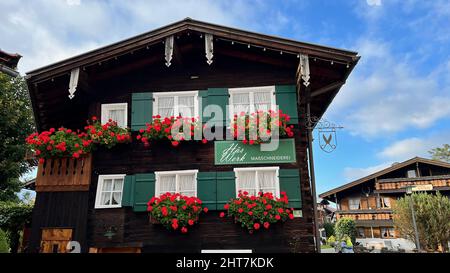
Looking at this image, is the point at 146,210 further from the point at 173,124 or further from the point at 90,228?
the point at 173,124

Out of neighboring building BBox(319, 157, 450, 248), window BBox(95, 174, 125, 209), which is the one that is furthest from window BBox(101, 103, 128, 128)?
neighboring building BBox(319, 157, 450, 248)

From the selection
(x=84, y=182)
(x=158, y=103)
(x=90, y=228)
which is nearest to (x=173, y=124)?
(x=158, y=103)

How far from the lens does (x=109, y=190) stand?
35.5 feet

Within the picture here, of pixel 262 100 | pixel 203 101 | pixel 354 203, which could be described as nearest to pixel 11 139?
pixel 203 101

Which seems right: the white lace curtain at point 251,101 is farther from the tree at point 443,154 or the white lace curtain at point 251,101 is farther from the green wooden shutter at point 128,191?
the tree at point 443,154

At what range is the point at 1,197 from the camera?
1986 cm

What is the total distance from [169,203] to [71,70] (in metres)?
5.35

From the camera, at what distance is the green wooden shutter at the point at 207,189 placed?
33.0 ft

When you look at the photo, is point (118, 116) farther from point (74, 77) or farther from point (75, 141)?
point (74, 77)

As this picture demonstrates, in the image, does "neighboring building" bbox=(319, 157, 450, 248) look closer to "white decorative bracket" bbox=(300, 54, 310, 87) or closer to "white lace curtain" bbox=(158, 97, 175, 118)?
"white decorative bracket" bbox=(300, 54, 310, 87)

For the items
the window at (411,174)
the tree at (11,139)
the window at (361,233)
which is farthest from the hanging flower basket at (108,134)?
the window at (411,174)

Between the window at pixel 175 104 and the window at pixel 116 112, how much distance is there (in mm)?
1105

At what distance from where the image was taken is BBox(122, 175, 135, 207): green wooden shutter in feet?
33.9

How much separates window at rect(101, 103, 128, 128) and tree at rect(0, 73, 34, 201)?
1162 centimetres
